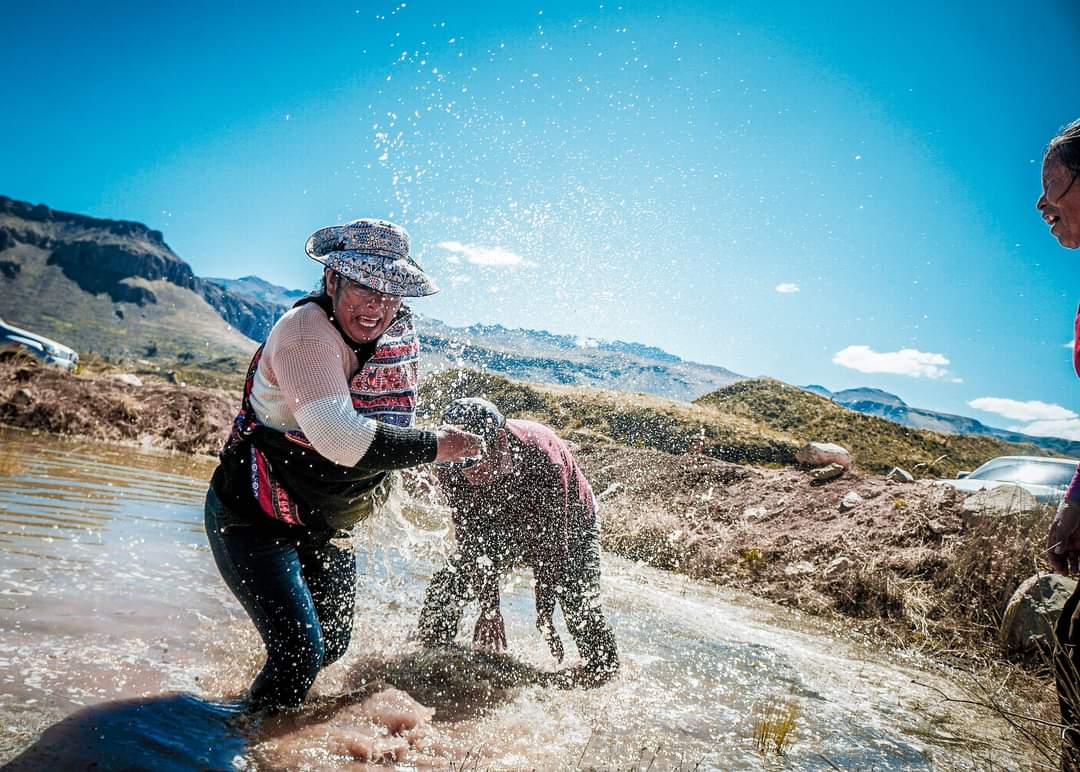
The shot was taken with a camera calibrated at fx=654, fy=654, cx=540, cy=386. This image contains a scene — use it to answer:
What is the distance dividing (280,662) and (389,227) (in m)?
1.71

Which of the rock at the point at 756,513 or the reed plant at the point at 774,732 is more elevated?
the rock at the point at 756,513

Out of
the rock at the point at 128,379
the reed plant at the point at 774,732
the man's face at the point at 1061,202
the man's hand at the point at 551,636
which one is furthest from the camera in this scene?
the rock at the point at 128,379

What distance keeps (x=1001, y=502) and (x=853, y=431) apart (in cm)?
2420

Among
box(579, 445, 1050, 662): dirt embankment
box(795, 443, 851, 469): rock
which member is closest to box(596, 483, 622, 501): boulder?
box(579, 445, 1050, 662): dirt embankment

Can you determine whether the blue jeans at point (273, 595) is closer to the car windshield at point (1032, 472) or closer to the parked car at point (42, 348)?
the car windshield at point (1032, 472)

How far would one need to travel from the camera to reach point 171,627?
3.51 meters

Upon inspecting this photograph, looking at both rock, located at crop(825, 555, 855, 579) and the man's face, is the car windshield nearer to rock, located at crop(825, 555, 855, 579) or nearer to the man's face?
rock, located at crop(825, 555, 855, 579)

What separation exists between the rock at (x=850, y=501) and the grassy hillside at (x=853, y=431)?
1595 cm

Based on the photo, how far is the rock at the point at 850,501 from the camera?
897 centimetres

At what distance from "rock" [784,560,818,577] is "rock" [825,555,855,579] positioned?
225mm

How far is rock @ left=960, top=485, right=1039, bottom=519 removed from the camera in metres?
6.71

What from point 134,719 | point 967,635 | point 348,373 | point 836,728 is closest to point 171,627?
point 134,719

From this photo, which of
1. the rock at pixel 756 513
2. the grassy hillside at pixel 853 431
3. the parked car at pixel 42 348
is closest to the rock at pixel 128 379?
the parked car at pixel 42 348

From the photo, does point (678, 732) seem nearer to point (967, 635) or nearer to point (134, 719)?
point (134, 719)
